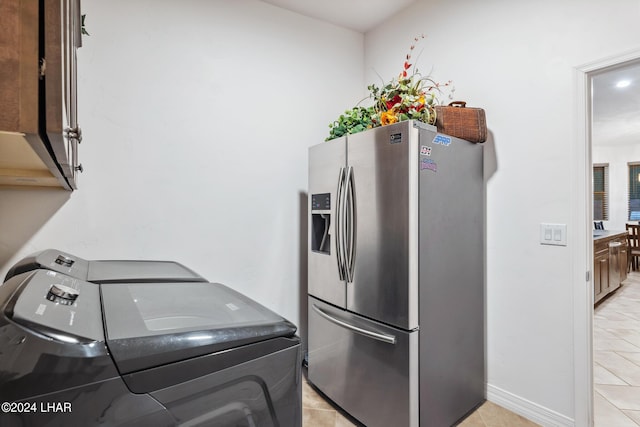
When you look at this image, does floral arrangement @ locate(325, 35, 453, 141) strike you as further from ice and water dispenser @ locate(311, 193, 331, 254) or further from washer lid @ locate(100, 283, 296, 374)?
washer lid @ locate(100, 283, 296, 374)

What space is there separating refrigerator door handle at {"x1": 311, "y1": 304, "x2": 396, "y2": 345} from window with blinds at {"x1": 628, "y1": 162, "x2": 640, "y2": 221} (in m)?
9.02

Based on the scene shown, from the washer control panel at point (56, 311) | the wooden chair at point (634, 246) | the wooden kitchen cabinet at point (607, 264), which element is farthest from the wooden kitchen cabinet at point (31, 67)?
the wooden chair at point (634, 246)

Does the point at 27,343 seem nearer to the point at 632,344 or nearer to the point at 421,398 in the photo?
the point at 421,398

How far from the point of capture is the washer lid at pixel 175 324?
61 centimetres

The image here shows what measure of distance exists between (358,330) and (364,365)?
202 mm

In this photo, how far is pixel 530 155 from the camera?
199cm

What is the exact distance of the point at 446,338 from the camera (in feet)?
6.13

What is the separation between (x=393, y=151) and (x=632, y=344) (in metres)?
3.32

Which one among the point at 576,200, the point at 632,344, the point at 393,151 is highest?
the point at 393,151

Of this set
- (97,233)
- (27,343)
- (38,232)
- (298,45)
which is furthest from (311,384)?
(298,45)

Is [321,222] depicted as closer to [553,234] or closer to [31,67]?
[553,234]

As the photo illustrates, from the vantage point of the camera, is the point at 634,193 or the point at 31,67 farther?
the point at 634,193

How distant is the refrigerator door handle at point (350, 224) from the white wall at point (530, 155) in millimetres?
927

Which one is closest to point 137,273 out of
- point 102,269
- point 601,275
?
point 102,269
